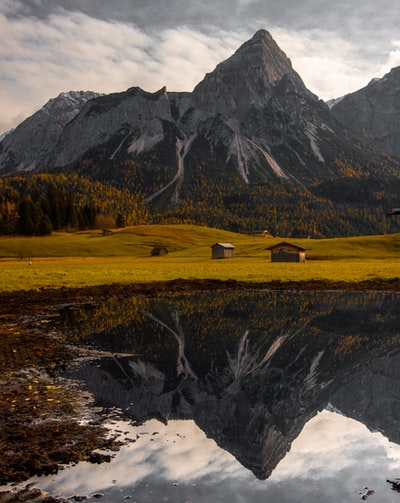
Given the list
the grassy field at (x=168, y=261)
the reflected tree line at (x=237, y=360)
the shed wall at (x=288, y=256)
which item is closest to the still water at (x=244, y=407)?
the reflected tree line at (x=237, y=360)

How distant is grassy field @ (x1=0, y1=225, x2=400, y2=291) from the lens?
58875mm

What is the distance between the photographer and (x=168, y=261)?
95312mm

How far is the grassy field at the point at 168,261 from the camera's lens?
58.9 m

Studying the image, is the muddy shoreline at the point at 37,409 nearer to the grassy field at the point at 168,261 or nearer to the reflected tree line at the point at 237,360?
the reflected tree line at the point at 237,360

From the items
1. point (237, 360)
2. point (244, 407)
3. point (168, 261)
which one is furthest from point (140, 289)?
point (168, 261)

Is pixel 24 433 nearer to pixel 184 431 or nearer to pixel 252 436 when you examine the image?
pixel 184 431

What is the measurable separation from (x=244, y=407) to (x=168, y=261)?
80755 mm

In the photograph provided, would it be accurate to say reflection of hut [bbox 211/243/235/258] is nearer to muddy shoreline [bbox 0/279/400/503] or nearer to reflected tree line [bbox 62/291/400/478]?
reflected tree line [bbox 62/291/400/478]

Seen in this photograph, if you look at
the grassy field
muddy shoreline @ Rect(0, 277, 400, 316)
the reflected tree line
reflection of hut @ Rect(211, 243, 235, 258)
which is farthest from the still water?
reflection of hut @ Rect(211, 243, 235, 258)

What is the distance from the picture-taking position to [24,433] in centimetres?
1272

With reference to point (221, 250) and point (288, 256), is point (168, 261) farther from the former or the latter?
point (288, 256)

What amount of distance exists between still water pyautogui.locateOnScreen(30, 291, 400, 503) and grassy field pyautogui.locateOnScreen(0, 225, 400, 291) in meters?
28.4

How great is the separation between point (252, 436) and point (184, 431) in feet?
6.42

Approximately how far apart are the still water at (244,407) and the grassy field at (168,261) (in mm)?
28450
